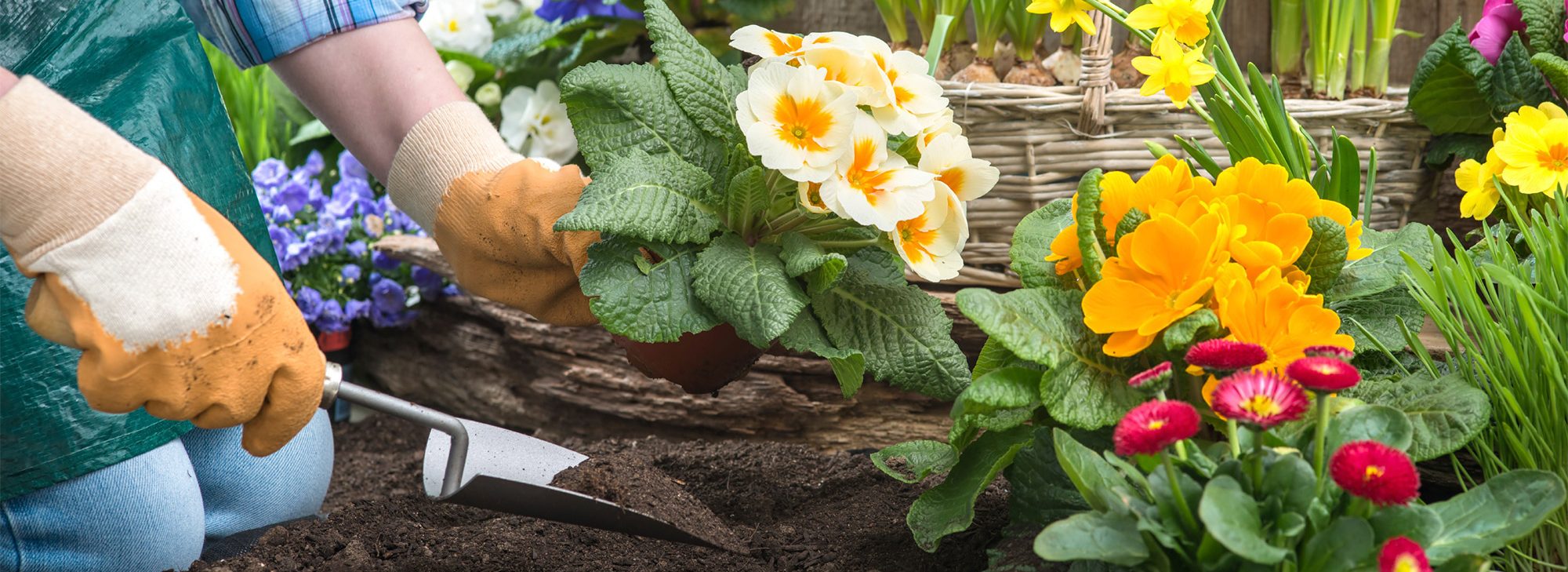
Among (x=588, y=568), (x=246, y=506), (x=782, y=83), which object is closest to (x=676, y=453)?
(x=588, y=568)

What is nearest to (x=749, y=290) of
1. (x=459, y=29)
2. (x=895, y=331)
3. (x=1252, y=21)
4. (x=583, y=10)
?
(x=895, y=331)

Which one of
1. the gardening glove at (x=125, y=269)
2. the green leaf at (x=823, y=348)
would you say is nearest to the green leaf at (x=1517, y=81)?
the green leaf at (x=823, y=348)

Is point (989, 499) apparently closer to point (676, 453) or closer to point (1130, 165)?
point (676, 453)

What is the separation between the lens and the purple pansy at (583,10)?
2143mm

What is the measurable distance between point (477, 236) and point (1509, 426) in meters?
1.01

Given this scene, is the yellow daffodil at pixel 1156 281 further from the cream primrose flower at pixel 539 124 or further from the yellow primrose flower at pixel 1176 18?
the cream primrose flower at pixel 539 124

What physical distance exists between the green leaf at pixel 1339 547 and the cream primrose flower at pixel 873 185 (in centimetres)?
42

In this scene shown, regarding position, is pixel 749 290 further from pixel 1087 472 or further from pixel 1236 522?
pixel 1236 522

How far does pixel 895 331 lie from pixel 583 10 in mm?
1316

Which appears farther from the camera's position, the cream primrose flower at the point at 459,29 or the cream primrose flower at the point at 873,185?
the cream primrose flower at the point at 459,29

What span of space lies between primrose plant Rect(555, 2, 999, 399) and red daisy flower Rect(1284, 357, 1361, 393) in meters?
0.38

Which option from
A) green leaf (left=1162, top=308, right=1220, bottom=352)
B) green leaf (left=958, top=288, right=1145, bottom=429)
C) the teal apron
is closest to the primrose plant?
green leaf (left=958, top=288, right=1145, bottom=429)

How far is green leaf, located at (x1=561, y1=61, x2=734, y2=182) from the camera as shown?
1.07 metres

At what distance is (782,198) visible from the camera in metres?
1.07
